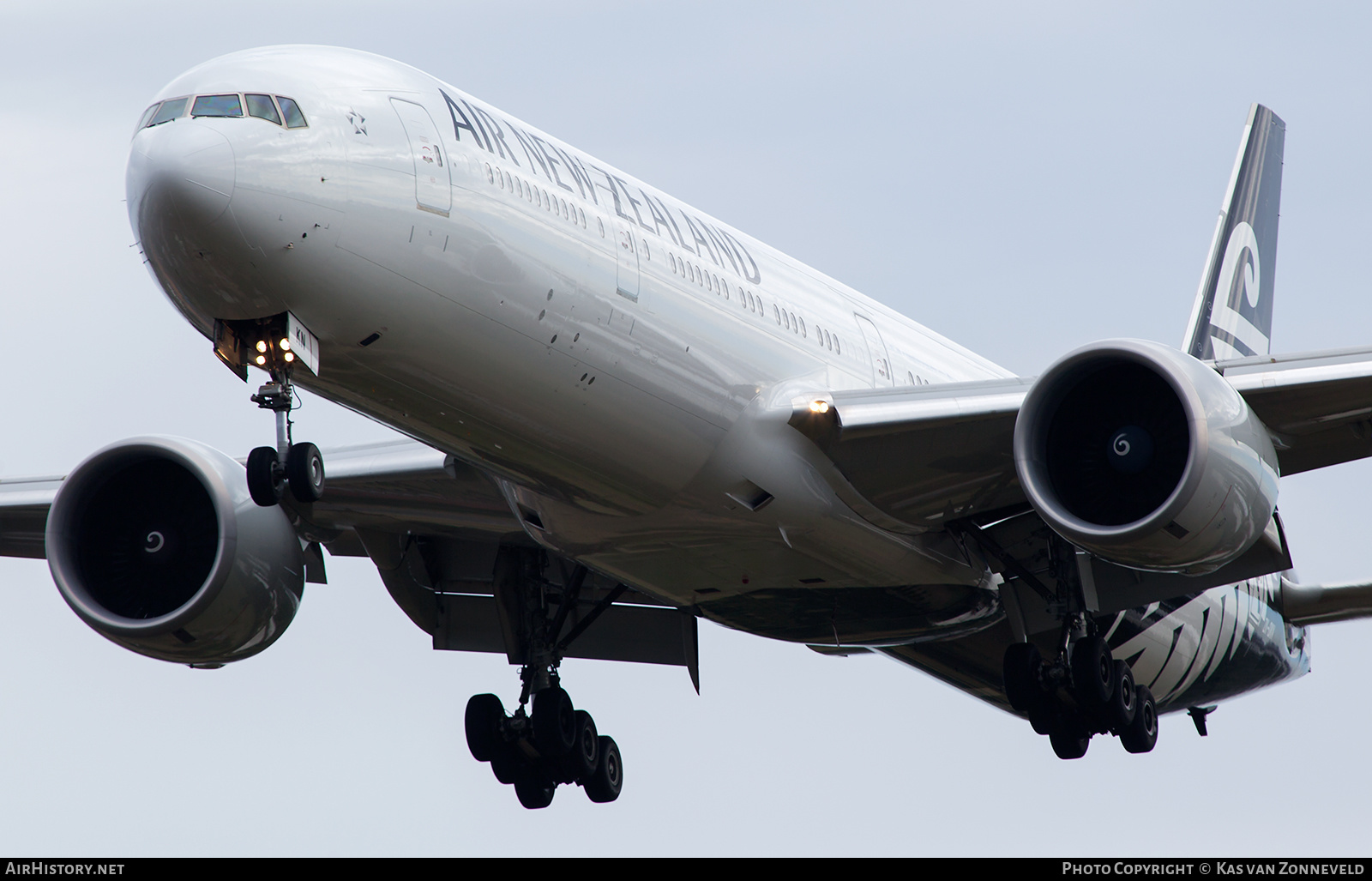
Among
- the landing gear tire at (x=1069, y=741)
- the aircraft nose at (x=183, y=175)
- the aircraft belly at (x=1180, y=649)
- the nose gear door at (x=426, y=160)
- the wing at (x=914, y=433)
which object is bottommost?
the landing gear tire at (x=1069, y=741)

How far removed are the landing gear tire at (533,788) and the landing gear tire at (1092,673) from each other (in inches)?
247

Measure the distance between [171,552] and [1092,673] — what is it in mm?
10400

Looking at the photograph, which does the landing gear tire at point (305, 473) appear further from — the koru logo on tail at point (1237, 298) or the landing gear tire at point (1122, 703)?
the koru logo on tail at point (1237, 298)

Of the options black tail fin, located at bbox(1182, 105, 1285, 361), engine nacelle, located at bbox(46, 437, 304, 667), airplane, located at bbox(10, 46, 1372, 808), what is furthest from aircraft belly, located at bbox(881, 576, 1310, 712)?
engine nacelle, located at bbox(46, 437, 304, 667)

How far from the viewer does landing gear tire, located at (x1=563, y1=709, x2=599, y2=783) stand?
21672 millimetres

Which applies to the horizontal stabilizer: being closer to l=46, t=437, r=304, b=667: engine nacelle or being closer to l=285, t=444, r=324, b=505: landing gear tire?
l=46, t=437, r=304, b=667: engine nacelle

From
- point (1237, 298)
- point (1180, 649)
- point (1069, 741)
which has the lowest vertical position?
point (1069, 741)

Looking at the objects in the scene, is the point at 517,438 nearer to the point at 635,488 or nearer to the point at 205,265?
the point at 635,488

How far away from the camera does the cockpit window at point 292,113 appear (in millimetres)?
14328

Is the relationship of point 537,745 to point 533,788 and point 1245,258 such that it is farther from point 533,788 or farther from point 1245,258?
point 1245,258

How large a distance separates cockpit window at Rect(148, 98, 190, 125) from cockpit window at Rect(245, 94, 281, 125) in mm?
501

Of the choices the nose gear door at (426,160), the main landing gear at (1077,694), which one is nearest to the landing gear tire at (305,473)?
the nose gear door at (426,160)

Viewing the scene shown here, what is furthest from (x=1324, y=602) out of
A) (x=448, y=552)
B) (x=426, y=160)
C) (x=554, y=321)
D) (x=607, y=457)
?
(x=426, y=160)

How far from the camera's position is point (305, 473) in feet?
46.0
